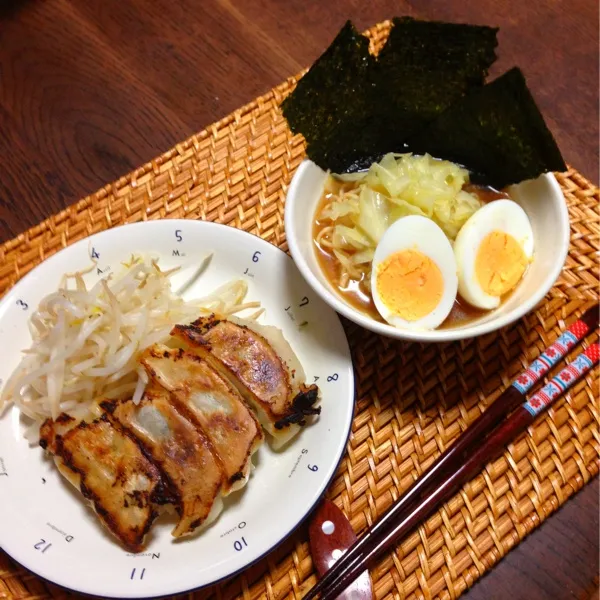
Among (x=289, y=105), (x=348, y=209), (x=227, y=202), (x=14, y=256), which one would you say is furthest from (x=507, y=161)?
(x=14, y=256)

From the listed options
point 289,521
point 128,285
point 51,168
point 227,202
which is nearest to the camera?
point 289,521

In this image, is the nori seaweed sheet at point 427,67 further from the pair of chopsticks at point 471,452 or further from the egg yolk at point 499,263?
the pair of chopsticks at point 471,452

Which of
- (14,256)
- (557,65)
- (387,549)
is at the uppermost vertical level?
(557,65)

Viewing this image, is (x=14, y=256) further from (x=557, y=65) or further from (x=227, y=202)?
(x=557, y=65)

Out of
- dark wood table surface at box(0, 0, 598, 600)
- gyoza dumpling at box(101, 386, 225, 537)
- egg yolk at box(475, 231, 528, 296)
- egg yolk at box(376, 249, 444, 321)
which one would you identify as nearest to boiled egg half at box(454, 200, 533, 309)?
egg yolk at box(475, 231, 528, 296)

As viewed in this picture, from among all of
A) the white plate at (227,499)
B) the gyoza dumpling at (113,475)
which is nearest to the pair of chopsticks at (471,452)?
the white plate at (227,499)

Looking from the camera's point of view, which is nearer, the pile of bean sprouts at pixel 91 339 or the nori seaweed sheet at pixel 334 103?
the pile of bean sprouts at pixel 91 339
